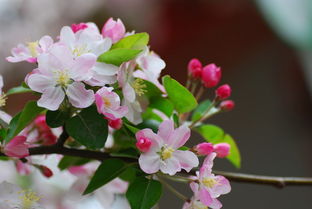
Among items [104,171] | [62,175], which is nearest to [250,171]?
[62,175]

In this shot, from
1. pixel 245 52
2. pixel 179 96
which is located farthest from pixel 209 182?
pixel 245 52

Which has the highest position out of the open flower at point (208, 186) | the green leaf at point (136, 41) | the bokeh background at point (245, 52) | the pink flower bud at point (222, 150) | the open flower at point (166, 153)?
the green leaf at point (136, 41)

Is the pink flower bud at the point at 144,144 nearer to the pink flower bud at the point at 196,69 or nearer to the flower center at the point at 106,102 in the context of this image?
the flower center at the point at 106,102

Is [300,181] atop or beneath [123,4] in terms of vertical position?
atop

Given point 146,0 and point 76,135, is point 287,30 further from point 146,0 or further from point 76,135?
point 76,135

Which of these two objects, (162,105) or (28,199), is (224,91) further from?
(28,199)

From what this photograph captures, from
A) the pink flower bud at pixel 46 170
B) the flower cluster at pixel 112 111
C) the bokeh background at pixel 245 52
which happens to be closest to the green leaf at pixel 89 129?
the flower cluster at pixel 112 111

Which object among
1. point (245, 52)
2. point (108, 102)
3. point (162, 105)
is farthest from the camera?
point (245, 52)
